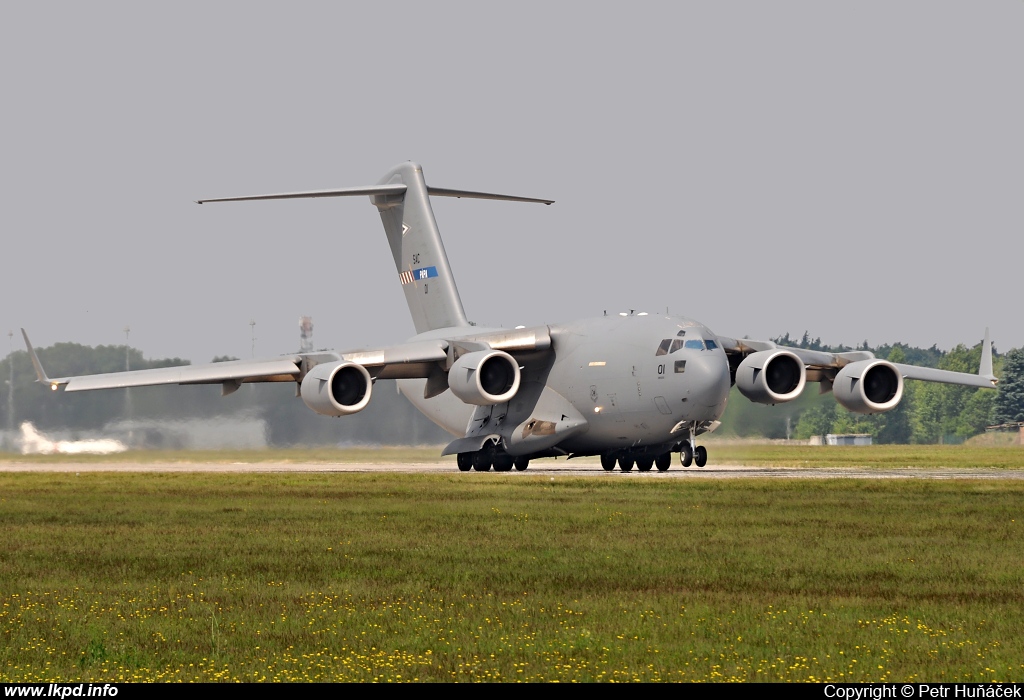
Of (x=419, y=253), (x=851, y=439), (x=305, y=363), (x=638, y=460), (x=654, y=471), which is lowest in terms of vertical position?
(x=851, y=439)

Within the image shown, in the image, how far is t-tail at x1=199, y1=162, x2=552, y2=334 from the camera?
125ft

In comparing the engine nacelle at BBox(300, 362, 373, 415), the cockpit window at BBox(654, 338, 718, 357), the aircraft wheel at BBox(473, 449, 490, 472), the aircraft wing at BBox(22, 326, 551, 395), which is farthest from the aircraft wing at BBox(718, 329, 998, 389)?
the engine nacelle at BBox(300, 362, 373, 415)

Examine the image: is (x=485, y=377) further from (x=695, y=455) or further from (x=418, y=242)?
(x=418, y=242)

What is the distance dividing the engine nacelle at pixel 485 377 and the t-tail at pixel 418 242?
235 inches

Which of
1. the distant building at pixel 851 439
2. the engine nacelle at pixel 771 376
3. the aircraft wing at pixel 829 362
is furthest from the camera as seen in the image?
the distant building at pixel 851 439

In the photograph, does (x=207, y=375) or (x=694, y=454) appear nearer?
(x=694, y=454)

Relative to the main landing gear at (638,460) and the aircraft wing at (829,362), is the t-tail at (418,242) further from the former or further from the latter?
the aircraft wing at (829,362)

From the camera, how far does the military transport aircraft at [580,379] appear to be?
30141 millimetres

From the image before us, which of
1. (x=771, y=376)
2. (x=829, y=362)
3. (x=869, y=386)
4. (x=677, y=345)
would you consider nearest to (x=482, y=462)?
(x=677, y=345)

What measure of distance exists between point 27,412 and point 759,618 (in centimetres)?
3563

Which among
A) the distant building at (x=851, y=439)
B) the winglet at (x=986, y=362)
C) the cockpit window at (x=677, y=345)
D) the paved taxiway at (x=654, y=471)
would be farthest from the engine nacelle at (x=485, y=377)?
the distant building at (x=851, y=439)

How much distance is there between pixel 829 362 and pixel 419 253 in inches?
465

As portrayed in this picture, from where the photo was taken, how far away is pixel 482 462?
111ft

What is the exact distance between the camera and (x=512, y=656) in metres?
8.77
